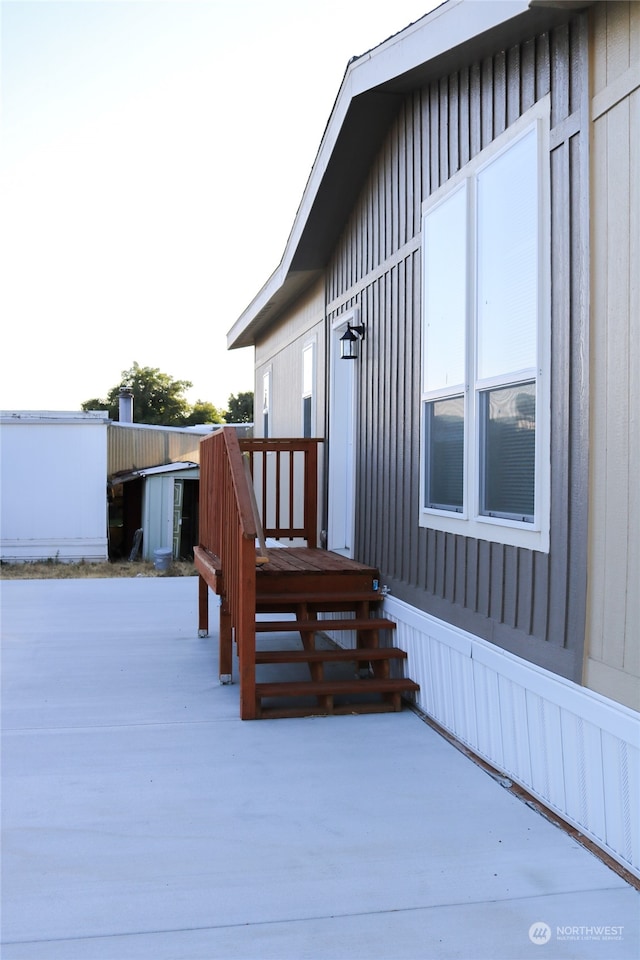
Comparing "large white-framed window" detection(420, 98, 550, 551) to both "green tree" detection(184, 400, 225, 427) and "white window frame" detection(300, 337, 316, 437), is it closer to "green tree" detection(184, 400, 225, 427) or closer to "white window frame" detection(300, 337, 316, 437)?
"white window frame" detection(300, 337, 316, 437)

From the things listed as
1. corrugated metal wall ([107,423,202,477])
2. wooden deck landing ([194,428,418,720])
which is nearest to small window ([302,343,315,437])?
wooden deck landing ([194,428,418,720])

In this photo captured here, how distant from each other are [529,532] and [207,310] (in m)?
34.1

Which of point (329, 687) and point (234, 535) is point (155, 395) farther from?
point (329, 687)

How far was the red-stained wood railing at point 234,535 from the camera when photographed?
184 inches

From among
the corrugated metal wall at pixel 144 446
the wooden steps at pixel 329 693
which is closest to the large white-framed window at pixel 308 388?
the wooden steps at pixel 329 693

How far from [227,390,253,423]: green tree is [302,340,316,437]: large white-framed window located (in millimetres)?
38062

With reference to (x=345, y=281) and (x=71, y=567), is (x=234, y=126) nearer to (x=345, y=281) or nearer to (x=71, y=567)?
(x=345, y=281)

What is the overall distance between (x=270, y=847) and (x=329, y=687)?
1740 mm

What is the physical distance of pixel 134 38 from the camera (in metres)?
8.95

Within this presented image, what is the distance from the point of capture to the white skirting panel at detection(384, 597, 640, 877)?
2.92m

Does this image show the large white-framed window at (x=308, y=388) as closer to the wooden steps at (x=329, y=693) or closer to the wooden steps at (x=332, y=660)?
the wooden steps at (x=332, y=660)

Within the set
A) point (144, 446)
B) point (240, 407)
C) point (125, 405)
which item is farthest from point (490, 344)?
point (240, 407)

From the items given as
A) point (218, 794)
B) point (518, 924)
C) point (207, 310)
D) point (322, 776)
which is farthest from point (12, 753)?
point (207, 310)

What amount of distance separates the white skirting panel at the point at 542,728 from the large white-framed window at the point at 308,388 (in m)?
3.67
